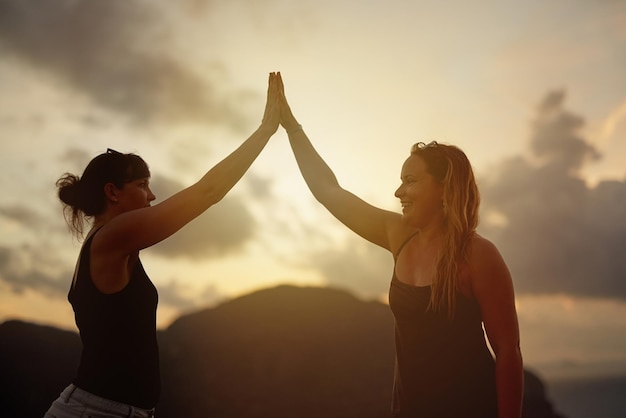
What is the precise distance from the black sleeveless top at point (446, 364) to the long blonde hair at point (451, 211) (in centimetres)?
9

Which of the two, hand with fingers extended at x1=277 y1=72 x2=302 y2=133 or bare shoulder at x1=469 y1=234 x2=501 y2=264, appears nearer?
bare shoulder at x1=469 y1=234 x2=501 y2=264

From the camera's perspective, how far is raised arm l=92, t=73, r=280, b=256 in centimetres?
377

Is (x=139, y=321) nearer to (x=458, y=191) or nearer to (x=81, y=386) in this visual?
(x=81, y=386)

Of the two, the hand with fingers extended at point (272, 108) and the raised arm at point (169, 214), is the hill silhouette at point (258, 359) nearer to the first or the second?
the hand with fingers extended at point (272, 108)

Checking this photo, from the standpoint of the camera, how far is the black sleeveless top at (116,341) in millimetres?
3785

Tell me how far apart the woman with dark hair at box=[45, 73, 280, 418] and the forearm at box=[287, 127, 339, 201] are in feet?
5.48

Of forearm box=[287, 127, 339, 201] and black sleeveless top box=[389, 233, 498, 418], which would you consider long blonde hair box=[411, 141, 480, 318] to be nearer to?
black sleeveless top box=[389, 233, 498, 418]

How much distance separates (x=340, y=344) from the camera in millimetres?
20969

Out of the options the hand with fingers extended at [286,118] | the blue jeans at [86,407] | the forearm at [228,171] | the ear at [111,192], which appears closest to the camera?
the blue jeans at [86,407]

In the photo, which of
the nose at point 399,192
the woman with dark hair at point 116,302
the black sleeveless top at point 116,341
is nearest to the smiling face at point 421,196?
the nose at point 399,192

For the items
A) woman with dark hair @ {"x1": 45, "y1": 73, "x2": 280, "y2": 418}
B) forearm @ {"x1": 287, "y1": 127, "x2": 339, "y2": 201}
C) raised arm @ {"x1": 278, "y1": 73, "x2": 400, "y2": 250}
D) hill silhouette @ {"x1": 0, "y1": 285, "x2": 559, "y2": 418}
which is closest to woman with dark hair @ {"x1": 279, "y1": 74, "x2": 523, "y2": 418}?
raised arm @ {"x1": 278, "y1": 73, "x2": 400, "y2": 250}

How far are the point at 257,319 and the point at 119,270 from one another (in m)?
17.8

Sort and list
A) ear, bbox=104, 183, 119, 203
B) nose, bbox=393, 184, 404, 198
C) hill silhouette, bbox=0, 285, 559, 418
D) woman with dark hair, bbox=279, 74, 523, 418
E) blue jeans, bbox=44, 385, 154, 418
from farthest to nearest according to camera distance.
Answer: hill silhouette, bbox=0, 285, 559, 418 < nose, bbox=393, 184, 404, 198 < ear, bbox=104, 183, 119, 203 < woman with dark hair, bbox=279, 74, 523, 418 < blue jeans, bbox=44, 385, 154, 418

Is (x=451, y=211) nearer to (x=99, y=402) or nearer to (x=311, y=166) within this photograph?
(x=311, y=166)
